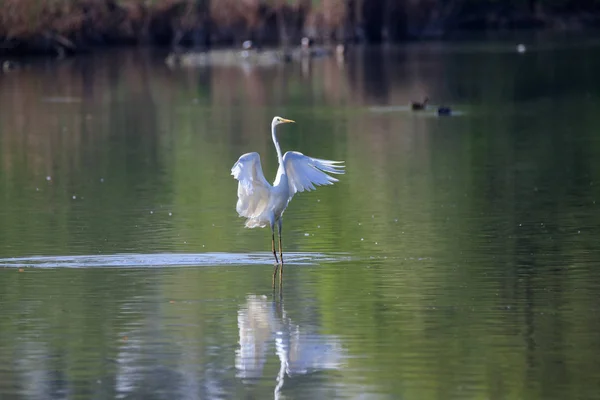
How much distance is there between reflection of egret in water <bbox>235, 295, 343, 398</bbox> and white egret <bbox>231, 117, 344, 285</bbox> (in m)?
1.94

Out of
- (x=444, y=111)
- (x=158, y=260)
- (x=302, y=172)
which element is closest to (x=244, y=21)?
(x=444, y=111)

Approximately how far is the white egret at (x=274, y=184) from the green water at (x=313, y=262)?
0.55 metres

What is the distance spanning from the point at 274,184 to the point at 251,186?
48 cm

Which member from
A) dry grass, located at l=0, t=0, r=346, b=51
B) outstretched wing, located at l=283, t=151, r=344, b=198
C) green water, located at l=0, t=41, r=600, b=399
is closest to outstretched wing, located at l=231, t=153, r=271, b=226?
outstretched wing, located at l=283, t=151, r=344, b=198

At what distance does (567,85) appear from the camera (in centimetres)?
4353

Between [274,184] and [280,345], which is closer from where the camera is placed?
[280,345]

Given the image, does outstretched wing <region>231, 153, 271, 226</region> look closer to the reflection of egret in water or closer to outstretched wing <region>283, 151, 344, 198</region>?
outstretched wing <region>283, 151, 344, 198</region>

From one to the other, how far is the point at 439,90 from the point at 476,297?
29.8 metres

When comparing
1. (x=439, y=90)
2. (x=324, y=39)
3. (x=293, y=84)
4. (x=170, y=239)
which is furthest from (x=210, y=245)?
(x=324, y=39)

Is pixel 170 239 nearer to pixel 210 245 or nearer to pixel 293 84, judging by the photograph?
pixel 210 245

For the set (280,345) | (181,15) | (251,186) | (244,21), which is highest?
(181,15)

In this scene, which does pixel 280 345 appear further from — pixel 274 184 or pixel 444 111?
pixel 444 111

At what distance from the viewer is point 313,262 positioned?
15477mm

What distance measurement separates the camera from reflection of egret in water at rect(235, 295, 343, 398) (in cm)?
1077
